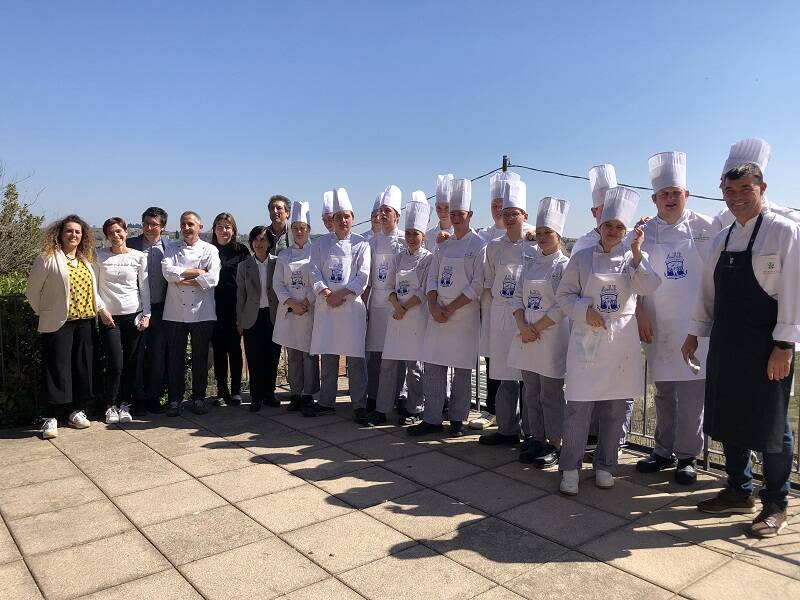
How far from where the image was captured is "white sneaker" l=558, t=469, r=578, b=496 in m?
4.21

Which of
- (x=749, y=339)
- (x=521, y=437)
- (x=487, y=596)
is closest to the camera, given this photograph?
(x=487, y=596)

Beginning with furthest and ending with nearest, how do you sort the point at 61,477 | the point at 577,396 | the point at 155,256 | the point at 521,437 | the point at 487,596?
the point at 155,256 → the point at 521,437 → the point at 61,477 → the point at 577,396 → the point at 487,596

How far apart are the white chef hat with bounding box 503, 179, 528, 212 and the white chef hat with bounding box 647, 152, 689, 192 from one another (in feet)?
3.24

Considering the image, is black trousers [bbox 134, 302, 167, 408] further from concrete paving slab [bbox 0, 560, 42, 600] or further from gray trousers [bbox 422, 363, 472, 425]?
concrete paving slab [bbox 0, 560, 42, 600]

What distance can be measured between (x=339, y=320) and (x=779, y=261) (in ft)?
12.4

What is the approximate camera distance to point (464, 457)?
5031 millimetres

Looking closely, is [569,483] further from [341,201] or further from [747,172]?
[341,201]

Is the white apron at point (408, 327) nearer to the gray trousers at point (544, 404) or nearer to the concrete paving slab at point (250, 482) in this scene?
the gray trousers at point (544, 404)

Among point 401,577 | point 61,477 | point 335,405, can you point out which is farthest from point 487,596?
point 335,405

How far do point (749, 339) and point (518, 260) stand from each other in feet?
6.29

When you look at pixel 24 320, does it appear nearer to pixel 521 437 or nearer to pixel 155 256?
pixel 155 256

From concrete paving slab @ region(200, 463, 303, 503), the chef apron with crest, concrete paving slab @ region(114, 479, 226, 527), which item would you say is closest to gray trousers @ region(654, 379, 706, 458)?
the chef apron with crest

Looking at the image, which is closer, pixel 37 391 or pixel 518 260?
pixel 518 260

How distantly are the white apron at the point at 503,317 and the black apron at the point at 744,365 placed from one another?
1620 millimetres
